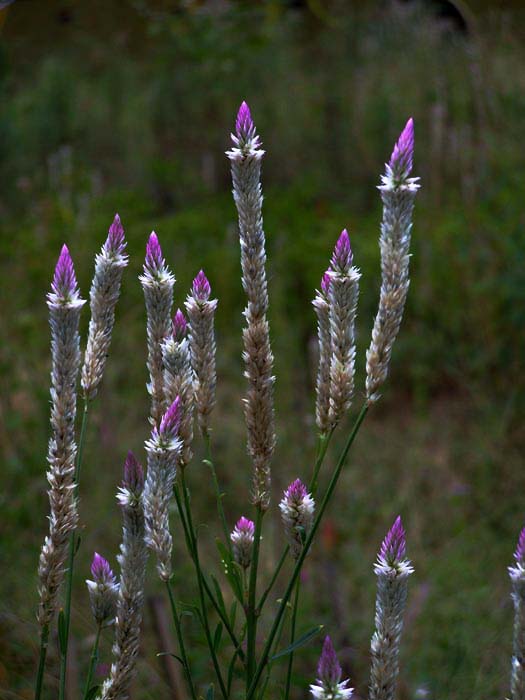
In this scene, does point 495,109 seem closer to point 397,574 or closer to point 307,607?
point 307,607

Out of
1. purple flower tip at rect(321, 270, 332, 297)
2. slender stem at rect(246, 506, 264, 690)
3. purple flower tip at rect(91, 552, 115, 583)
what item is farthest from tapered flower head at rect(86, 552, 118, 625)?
purple flower tip at rect(321, 270, 332, 297)

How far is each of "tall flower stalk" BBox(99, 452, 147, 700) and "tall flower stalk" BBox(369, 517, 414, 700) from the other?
259 millimetres

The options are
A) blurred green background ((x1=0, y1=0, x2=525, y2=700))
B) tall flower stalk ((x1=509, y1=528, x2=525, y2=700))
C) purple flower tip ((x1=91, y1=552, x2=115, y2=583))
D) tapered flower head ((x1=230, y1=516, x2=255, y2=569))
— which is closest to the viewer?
tall flower stalk ((x1=509, y1=528, x2=525, y2=700))

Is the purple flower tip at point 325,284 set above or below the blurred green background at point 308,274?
below

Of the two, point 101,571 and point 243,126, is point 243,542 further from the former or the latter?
point 243,126

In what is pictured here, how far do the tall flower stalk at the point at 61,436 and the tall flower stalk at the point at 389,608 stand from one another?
0.35 m

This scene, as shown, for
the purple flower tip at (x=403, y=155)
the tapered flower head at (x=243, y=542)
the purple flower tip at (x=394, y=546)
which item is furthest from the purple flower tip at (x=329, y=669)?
the purple flower tip at (x=403, y=155)

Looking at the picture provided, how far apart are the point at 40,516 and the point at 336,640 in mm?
1018

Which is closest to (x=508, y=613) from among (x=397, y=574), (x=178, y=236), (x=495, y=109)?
(x=397, y=574)

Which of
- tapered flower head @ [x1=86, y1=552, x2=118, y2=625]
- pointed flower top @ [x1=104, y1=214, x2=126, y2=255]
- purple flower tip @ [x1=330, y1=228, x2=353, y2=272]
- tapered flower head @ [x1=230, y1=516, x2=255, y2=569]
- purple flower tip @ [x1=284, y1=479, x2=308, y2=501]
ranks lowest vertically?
tapered flower head @ [x1=86, y1=552, x2=118, y2=625]

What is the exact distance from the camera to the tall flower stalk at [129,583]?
0.97 metres

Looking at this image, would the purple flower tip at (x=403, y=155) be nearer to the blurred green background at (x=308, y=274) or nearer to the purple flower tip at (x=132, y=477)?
the blurred green background at (x=308, y=274)

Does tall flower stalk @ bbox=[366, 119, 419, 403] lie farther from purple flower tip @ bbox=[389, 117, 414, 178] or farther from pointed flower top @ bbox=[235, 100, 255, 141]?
pointed flower top @ bbox=[235, 100, 255, 141]

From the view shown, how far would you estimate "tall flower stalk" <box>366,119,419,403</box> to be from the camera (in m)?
0.94
